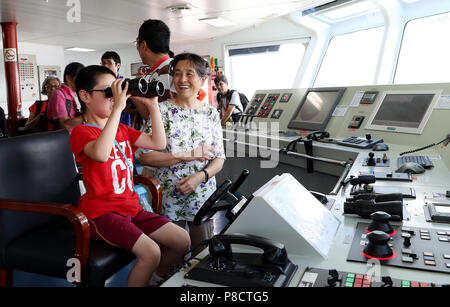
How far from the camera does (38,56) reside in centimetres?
949

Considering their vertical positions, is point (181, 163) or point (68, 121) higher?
point (68, 121)

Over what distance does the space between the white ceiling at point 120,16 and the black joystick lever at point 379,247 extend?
534 cm

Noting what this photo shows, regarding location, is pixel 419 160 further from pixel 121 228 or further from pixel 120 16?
pixel 120 16

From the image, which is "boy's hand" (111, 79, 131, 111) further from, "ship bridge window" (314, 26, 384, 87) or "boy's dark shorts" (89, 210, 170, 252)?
"ship bridge window" (314, 26, 384, 87)

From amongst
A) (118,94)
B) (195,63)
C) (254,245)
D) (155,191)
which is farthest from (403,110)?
(254,245)

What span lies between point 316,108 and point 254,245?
2819mm

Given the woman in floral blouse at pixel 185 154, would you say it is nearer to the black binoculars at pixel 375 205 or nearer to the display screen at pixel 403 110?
the black binoculars at pixel 375 205

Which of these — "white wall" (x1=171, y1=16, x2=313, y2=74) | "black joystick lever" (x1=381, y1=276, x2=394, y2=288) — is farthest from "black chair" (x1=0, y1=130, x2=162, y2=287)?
"white wall" (x1=171, y1=16, x2=313, y2=74)

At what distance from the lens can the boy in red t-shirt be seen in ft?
4.57

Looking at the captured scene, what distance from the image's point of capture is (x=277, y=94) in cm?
418

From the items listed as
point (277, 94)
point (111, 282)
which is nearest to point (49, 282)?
point (111, 282)

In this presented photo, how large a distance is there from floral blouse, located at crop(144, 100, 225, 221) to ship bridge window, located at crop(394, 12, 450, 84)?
3.79 m
